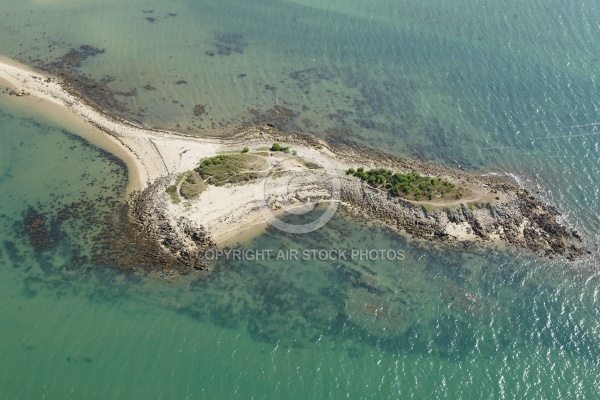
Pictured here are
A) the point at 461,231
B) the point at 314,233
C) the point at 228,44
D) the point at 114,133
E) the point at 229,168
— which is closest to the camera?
the point at 314,233

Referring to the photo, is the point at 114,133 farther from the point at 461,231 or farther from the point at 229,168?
the point at 461,231

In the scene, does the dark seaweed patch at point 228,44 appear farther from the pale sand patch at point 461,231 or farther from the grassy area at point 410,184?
the pale sand patch at point 461,231

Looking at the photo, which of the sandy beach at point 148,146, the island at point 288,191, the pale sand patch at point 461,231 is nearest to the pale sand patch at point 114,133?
the sandy beach at point 148,146

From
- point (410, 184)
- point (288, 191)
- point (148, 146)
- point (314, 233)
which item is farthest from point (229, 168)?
point (410, 184)

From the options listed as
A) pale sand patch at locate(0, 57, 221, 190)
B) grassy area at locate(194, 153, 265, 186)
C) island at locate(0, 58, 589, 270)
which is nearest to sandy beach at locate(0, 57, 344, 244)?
pale sand patch at locate(0, 57, 221, 190)

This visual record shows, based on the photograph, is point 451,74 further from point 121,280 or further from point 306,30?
point 121,280

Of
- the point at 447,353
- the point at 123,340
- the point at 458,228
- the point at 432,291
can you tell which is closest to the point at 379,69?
the point at 458,228
